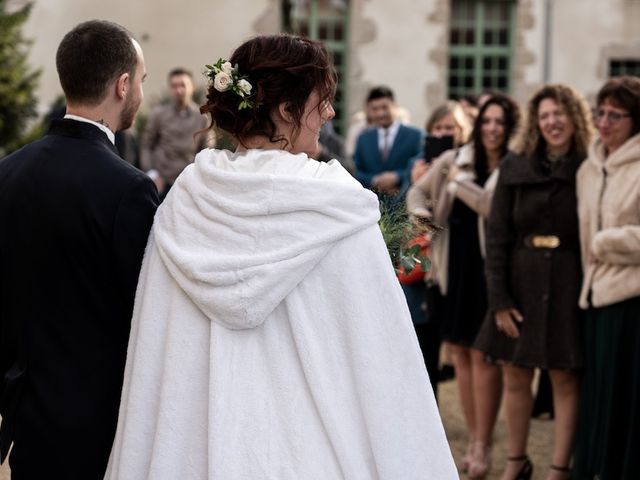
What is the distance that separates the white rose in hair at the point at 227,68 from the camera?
305 cm

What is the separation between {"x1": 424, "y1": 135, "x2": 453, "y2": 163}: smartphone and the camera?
771cm

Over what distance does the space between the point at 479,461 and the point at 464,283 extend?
1.03m

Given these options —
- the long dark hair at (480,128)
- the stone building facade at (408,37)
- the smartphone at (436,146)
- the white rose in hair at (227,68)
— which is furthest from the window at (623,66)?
the white rose in hair at (227,68)

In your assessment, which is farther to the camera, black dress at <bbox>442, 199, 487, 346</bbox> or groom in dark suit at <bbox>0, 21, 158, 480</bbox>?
black dress at <bbox>442, 199, 487, 346</bbox>

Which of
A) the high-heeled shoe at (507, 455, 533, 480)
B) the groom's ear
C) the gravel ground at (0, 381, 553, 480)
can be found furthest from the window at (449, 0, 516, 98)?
the groom's ear

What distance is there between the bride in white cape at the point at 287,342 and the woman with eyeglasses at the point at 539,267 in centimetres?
316

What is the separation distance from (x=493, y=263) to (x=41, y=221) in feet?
10.9

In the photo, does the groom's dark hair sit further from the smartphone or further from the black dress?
the smartphone

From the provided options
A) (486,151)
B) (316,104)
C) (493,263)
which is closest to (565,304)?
(493,263)

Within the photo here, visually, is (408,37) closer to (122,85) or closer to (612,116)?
(612,116)

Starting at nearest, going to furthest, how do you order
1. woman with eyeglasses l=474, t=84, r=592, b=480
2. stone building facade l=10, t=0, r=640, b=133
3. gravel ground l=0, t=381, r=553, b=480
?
woman with eyeglasses l=474, t=84, r=592, b=480
gravel ground l=0, t=381, r=553, b=480
stone building facade l=10, t=0, r=640, b=133

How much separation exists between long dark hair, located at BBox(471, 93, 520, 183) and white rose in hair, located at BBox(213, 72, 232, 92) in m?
4.05

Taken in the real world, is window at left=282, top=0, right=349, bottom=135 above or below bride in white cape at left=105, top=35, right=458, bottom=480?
above

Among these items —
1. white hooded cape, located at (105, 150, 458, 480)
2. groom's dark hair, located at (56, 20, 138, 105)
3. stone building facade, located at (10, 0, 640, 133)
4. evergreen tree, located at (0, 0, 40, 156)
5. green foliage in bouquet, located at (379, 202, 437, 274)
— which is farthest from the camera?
stone building facade, located at (10, 0, 640, 133)
